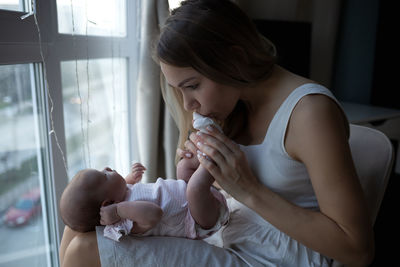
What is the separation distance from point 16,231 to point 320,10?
2.72 m

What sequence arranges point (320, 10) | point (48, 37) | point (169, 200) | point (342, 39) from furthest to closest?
point (342, 39) → point (320, 10) → point (48, 37) → point (169, 200)

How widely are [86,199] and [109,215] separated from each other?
9cm

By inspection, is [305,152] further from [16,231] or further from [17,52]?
[16,231]

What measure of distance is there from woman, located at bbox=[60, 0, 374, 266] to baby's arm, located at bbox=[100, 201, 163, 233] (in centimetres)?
4

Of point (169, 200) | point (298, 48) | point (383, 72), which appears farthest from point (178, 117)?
point (383, 72)

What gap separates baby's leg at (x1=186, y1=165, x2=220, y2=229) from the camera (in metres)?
0.84

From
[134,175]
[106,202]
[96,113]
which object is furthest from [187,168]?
[96,113]

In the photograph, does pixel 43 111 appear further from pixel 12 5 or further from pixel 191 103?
pixel 191 103

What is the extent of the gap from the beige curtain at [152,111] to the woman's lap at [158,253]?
0.75m

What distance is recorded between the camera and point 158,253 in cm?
77

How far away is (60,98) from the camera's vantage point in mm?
1095

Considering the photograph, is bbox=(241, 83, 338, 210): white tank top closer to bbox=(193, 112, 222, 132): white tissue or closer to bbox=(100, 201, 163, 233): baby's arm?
bbox=(193, 112, 222, 132): white tissue

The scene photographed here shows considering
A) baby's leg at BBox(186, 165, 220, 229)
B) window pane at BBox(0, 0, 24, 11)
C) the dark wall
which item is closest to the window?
window pane at BBox(0, 0, 24, 11)

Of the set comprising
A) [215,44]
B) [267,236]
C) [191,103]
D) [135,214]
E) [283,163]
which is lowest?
[267,236]
